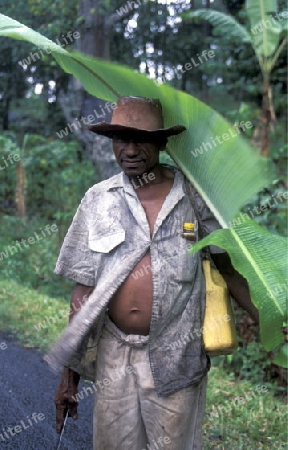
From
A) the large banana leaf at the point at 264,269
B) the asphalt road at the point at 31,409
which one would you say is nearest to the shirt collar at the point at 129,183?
the large banana leaf at the point at 264,269

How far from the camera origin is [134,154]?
7.88 ft

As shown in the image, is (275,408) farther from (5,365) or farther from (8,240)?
(8,240)

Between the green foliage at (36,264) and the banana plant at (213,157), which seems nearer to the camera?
the banana plant at (213,157)

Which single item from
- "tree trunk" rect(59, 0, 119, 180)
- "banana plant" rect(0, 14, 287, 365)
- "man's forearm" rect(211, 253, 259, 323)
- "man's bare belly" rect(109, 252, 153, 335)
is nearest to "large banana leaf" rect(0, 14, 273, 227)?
"banana plant" rect(0, 14, 287, 365)

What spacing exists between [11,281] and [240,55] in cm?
470

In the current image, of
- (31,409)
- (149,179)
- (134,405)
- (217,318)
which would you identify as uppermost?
(149,179)

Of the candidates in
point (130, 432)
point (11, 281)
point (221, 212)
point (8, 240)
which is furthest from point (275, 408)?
point (8, 240)

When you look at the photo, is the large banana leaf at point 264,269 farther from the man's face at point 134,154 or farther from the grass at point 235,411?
the grass at point 235,411

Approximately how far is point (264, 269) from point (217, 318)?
0.51 m

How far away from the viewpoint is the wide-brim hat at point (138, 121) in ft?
7.64

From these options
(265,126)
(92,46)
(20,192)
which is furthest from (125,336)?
(20,192)

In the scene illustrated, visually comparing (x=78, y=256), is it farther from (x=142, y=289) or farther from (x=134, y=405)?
(x=134, y=405)

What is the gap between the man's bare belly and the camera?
7.89ft

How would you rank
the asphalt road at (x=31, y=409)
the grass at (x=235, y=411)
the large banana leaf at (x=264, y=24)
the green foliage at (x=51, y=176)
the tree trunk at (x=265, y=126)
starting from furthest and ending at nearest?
the green foliage at (x=51, y=176) < the large banana leaf at (x=264, y=24) < the tree trunk at (x=265, y=126) < the asphalt road at (x=31, y=409) < the grass at (x=235, y=411)
